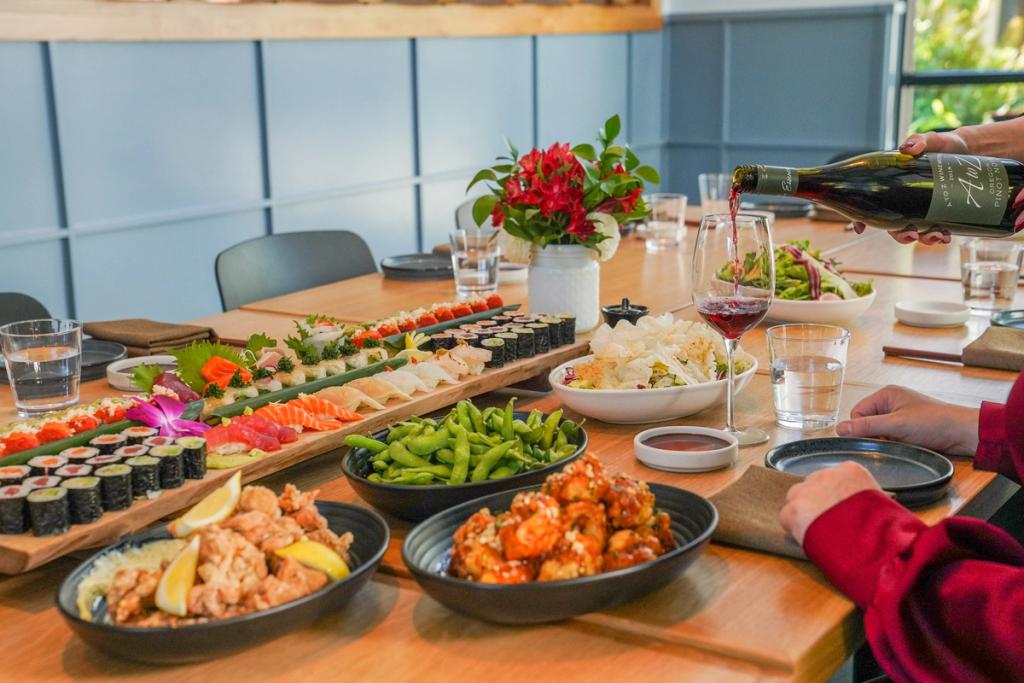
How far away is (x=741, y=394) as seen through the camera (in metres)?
1.96

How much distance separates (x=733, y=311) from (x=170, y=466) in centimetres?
74

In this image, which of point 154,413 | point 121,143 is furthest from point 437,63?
point 154,413

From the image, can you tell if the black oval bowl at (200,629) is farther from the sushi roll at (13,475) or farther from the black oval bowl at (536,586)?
the sushi roll at (13,475)

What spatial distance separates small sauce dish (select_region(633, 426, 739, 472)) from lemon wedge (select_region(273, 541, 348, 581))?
56cm

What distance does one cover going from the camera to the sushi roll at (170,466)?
1.39 m

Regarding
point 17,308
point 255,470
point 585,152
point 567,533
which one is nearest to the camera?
point 567,533

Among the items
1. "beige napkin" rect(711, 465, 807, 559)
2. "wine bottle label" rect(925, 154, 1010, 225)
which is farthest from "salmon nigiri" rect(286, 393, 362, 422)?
"wine bottle label" rect(925, 154, 1010, 225)

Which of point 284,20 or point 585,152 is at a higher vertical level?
point 284,20

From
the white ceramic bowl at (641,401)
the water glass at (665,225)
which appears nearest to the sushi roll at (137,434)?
the white ceramic bowl at (641,401)

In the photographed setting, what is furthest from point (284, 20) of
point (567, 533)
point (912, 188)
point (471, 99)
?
point (567, 533)

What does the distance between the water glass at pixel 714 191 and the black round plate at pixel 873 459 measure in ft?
7.67

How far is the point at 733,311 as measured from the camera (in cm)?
159

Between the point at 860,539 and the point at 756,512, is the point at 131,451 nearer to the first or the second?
the point at 756,512

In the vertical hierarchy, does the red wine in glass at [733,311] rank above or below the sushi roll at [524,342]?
above
